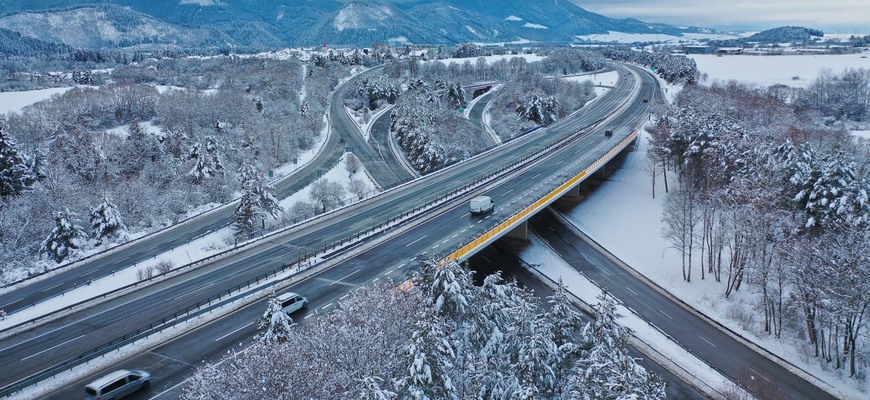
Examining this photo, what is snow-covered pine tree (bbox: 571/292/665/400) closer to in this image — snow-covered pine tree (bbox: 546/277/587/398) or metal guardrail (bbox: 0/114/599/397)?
snow-covered pine tree (bbox: 546/277/587/398)

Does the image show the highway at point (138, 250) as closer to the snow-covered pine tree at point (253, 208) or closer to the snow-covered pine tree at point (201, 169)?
the snow-covered pine tree at point (253, 208)

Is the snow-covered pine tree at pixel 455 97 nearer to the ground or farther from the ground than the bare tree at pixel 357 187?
farther from the ground

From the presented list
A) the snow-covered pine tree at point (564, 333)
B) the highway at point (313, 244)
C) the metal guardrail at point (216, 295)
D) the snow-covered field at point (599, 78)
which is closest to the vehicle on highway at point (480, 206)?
the highway at point (313, 244)

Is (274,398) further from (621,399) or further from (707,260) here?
(707,260)

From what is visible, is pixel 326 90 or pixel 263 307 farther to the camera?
pixel 326 90

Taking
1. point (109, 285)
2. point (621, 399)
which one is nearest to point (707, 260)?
point (621, 399)

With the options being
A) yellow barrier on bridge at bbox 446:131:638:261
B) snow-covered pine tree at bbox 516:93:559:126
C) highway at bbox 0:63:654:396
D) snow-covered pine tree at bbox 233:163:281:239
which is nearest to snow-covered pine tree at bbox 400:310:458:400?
yellow barrier on bridge at bbox 446:131:638:261
